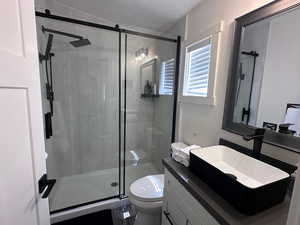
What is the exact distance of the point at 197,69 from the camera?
5.50 feet

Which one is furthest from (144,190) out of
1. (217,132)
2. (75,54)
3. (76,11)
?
(76,11)

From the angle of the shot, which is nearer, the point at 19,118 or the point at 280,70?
the point at 19,118

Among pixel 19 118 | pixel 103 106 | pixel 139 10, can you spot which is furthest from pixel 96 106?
pixel 19 118

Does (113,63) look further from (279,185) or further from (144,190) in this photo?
(279,185)

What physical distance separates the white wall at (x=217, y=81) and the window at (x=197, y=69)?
14 centimetres

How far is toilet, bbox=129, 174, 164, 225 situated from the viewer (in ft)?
4.62

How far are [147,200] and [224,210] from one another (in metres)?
0.88

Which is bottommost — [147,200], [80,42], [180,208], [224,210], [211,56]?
[147,200]

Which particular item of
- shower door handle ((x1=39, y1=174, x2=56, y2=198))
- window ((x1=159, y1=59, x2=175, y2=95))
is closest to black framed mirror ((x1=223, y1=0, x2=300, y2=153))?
window ((x1=159, y1=59, x2=175, y2=95))

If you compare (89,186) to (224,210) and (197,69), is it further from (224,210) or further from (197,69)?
(197,69)

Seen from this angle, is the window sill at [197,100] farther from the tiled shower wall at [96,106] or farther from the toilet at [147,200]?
the toilet at [147,200]

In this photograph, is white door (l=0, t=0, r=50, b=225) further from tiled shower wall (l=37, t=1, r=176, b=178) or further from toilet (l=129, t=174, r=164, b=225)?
tiled shower wall (l=37, t=1, r=176, b=178)

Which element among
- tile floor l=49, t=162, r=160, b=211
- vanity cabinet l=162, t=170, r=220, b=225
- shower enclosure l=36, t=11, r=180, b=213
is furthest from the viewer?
shower enclosure l=36, t=11, r=180, b=213

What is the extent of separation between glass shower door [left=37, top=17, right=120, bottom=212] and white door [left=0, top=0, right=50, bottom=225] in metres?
1.36
